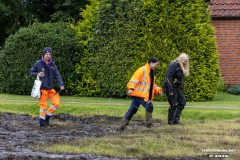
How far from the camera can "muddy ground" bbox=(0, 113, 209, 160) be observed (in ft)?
31.4

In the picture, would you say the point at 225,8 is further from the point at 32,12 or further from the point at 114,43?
the point at 32,12

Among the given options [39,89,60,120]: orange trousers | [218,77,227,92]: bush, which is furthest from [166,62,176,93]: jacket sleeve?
[218,77,227,92]: bush

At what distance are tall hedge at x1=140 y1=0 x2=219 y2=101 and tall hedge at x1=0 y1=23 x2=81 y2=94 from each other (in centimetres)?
271

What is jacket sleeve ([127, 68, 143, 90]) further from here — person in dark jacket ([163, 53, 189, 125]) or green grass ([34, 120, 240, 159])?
person in dark jacket ([163, 53, 189, 125])

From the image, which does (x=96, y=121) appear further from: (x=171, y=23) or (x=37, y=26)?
(x=37, y=26)

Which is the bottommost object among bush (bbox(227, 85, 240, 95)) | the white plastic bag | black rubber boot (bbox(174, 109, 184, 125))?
black rubber boot (bbox(174, 109, 184, 125))

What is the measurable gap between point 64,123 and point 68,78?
6.96m

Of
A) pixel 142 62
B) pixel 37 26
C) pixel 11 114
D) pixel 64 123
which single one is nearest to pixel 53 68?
pixel 64 123

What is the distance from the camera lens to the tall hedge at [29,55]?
850 inches

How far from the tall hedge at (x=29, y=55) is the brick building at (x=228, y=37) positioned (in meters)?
5.72

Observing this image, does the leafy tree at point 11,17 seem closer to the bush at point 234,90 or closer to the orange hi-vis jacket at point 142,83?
the bush at point 234,90

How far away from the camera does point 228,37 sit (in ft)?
79.6

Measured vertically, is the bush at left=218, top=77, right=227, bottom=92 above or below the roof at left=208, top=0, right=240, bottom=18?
below

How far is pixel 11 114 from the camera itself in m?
16.4
